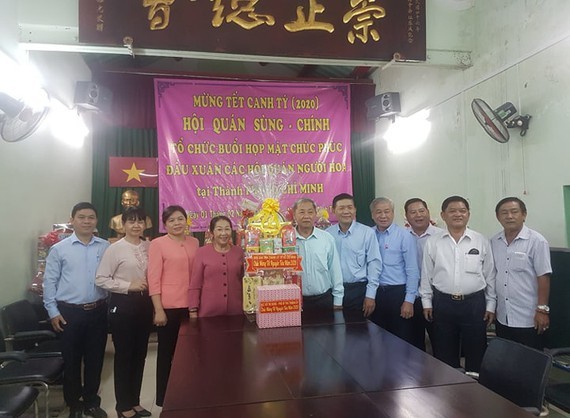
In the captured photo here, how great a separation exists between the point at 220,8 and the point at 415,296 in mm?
2532

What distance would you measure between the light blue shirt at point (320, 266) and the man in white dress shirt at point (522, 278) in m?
1.01

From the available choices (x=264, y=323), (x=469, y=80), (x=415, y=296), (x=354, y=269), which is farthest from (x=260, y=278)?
(x=469, y=80)

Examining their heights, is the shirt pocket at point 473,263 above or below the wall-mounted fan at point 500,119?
below

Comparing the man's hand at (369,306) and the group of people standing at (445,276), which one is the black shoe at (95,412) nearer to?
the group of people standing at (445,276)

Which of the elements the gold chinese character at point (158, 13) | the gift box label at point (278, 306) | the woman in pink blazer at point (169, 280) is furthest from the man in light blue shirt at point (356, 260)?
the gold chinese character at point (158, 13)

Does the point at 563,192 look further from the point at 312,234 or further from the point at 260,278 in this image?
the point at 260,278

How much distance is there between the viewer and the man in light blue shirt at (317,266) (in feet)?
8.47

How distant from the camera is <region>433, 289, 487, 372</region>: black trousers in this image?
8.05 feet

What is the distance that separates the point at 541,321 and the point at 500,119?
58.6 inches

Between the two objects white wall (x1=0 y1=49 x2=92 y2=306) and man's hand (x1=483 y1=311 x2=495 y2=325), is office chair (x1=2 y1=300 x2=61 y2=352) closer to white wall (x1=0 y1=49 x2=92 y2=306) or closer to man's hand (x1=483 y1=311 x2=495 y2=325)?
white wall (x1=0 y1=49 x2=92 y2=306)

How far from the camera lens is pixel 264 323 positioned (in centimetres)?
205

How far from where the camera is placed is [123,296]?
2562 mm

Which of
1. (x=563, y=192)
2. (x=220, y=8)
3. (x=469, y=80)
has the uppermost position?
(x=220, y=8)

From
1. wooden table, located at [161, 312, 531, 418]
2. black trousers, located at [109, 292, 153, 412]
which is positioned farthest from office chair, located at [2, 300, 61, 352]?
wooden table, located at [161, 312, 531, 418]
